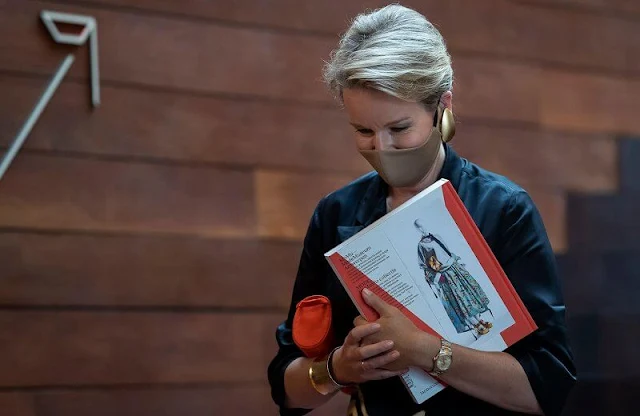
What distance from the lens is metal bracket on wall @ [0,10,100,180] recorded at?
1966mm

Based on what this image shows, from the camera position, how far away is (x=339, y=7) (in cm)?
235

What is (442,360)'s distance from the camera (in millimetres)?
1168

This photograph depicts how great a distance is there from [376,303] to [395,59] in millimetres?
322

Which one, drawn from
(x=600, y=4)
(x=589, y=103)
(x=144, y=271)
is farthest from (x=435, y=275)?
(x=600, y=4)

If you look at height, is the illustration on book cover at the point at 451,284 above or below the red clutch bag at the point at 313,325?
above

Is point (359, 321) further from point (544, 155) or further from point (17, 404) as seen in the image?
point (544, 155)

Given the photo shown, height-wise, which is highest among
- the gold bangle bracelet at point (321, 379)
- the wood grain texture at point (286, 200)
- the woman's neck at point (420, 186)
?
the woman's neck at point (420, 186)

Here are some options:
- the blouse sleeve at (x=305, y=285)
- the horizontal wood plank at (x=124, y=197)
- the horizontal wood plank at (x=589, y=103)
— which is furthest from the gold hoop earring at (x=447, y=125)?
the horizontal wood plank at (x=589, y=103)

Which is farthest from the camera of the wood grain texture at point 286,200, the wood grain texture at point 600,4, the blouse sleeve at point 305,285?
the wood grain texture at point 600,4

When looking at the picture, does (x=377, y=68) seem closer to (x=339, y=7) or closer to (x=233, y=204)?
(x=233, y=204)

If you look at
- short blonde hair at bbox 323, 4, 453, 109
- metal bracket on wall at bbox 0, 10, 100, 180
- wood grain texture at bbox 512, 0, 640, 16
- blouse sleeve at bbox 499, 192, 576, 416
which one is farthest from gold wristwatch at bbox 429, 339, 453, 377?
wood grain texture at bbox 512, 0, 640, 16

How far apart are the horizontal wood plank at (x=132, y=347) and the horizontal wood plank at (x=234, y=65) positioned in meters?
0.50

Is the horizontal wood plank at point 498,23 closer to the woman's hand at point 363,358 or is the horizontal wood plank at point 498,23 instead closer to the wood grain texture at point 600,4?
the wood grain texture at point 600,4

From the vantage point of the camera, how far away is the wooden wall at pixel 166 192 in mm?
1994
